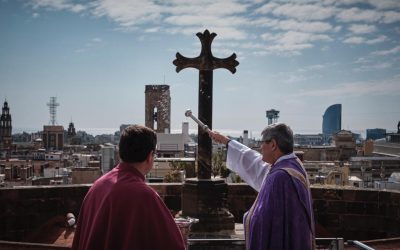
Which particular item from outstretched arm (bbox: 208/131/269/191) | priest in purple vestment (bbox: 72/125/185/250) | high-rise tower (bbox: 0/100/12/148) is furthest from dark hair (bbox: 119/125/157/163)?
high-rise tower (bbox: 0/100/12/148)

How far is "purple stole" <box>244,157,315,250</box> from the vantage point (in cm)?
363

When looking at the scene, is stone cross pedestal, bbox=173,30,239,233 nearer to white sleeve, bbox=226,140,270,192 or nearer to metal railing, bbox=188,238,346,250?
white sleeve, bbox=226,140,270,192

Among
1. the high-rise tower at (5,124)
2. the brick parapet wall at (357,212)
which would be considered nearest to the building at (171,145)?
the brick parapet wall at (357,212)

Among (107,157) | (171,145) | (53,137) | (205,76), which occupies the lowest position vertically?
(107,157)

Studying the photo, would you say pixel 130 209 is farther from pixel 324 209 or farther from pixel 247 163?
pixel 324 209

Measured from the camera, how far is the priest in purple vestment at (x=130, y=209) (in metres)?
2.64

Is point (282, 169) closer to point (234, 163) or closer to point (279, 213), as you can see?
point (279, 213)

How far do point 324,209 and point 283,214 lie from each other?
5938mm

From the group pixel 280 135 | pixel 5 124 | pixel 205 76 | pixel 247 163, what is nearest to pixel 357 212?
pixel 205 76

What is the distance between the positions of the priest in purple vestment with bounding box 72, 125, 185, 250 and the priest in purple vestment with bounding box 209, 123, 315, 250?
1113mm

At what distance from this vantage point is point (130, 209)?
2656 millimetres

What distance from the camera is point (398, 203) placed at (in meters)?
8.59

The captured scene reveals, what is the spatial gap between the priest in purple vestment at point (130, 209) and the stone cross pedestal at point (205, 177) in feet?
15.5

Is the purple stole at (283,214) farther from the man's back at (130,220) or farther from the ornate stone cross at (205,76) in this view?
the ornate stone cross at (205,76)
